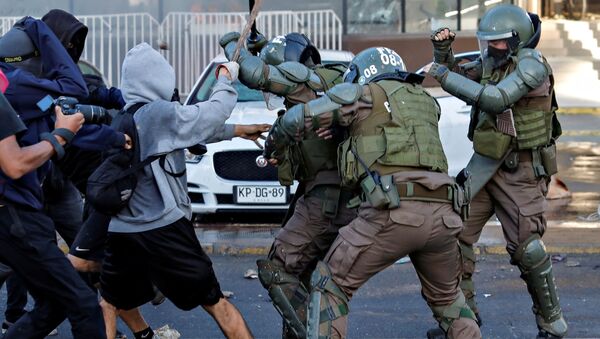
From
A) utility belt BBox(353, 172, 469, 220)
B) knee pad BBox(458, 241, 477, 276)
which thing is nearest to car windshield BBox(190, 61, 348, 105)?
knee pad BBox(458, 241, 477, 276)

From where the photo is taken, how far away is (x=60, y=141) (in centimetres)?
578

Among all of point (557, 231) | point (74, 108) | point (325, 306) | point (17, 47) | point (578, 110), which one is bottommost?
point (578, 110)

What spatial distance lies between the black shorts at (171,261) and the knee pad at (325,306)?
66cm

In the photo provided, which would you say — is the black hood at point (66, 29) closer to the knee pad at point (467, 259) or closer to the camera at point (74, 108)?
the camera at point (74, 108)

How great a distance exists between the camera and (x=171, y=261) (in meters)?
6.36

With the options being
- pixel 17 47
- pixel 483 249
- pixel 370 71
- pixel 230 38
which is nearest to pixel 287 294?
pixel 370 71

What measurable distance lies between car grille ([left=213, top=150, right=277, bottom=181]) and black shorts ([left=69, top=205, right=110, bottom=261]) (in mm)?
4161

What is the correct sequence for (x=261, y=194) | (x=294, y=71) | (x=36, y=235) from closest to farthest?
(x=36, y=235), (x=294, y=71), (x=261, y=194)

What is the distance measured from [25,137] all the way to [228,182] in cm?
513

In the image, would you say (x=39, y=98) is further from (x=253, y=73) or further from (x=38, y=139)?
(x=253, y=73)

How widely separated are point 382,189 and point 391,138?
253 millimetres

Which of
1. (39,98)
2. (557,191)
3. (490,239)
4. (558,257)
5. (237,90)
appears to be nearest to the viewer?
(39,98)

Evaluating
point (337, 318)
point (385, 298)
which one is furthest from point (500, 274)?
point (337, 318)

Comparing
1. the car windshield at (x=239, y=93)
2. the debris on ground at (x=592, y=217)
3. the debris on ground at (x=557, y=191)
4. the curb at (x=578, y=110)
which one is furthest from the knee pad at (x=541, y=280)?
the curb at (x=578, y=110)
